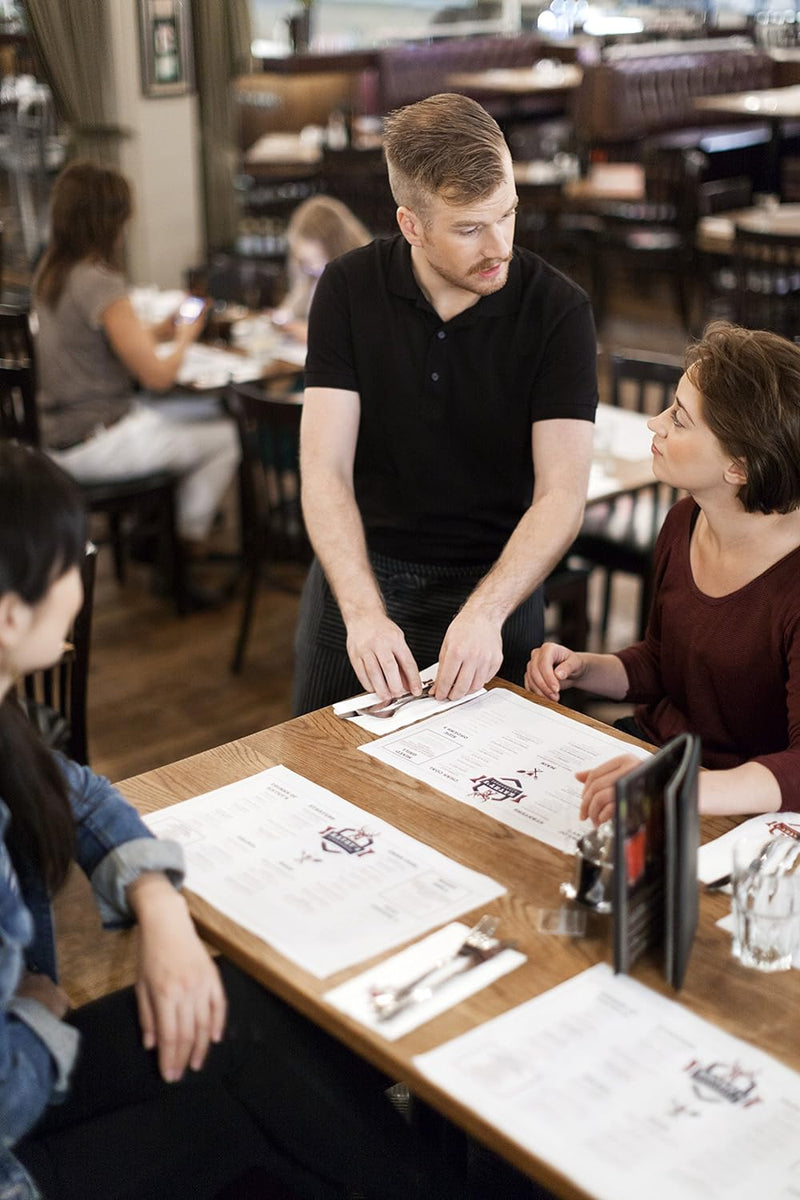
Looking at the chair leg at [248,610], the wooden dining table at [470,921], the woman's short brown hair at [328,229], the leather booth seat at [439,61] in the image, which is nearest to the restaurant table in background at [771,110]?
the leather booth seat at [439,61]

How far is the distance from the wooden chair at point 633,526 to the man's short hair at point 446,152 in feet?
5.06

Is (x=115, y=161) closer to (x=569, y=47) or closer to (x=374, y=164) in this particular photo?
(x=374, y=164)

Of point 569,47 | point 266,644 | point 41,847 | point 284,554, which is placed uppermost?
point 569,47

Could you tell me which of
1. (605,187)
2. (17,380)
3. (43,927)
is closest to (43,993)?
(43,927)

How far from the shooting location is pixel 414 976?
4.26ft

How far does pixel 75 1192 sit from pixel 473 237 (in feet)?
4.71

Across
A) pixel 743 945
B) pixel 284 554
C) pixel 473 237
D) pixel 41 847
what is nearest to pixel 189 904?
pixel 41 847

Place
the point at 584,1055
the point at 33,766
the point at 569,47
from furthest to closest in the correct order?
the point at 569,47
the point at 33,766
the point at 584,1055

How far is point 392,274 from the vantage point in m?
2.27

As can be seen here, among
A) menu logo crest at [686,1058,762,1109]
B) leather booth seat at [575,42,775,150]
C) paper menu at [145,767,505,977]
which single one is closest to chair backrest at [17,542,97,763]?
paper menu at [145,767,505,977]

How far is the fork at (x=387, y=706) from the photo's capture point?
187 centimetres

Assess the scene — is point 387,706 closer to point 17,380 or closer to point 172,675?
point 172,675

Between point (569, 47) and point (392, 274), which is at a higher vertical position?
point (569, 47)

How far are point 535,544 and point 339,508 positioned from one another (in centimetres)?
35
